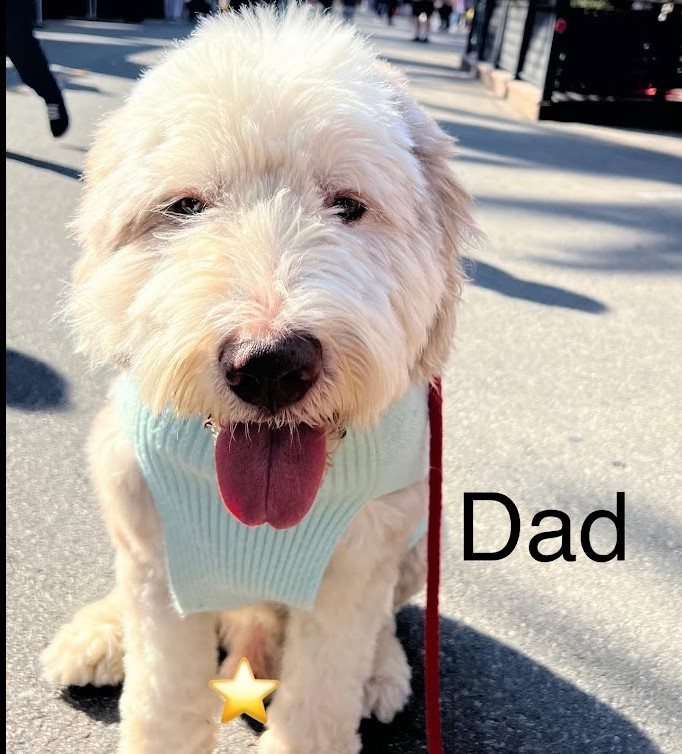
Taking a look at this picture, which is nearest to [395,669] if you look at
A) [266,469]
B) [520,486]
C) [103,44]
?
[266,469]

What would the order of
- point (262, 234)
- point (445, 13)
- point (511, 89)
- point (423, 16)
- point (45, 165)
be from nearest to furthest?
point (262, 234), point (45, 165), point (511, 89), point (423, 16), point (445, 13)

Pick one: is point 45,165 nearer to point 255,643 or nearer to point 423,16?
point 255,643

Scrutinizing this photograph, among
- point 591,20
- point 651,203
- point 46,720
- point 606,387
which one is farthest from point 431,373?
point 591,20

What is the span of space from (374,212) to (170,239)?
1.34 feet

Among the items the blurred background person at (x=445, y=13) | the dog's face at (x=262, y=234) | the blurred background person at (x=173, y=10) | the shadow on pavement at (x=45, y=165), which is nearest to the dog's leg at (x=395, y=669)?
the dog's face at (x=262, y=234)

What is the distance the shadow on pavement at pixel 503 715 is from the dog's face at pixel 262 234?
1.10 meters

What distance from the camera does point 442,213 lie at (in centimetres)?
195

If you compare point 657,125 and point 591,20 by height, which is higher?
point 591,20

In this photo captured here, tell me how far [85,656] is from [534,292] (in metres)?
3.96

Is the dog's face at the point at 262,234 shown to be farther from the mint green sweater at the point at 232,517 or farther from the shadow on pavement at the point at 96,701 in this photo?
the shadow on pavement at the point at 96,701

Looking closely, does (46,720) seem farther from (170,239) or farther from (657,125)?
(657,125)

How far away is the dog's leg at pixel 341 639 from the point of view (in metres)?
1.99

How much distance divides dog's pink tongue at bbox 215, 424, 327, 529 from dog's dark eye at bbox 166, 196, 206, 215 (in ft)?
1.45

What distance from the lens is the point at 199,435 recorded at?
1.85 m
